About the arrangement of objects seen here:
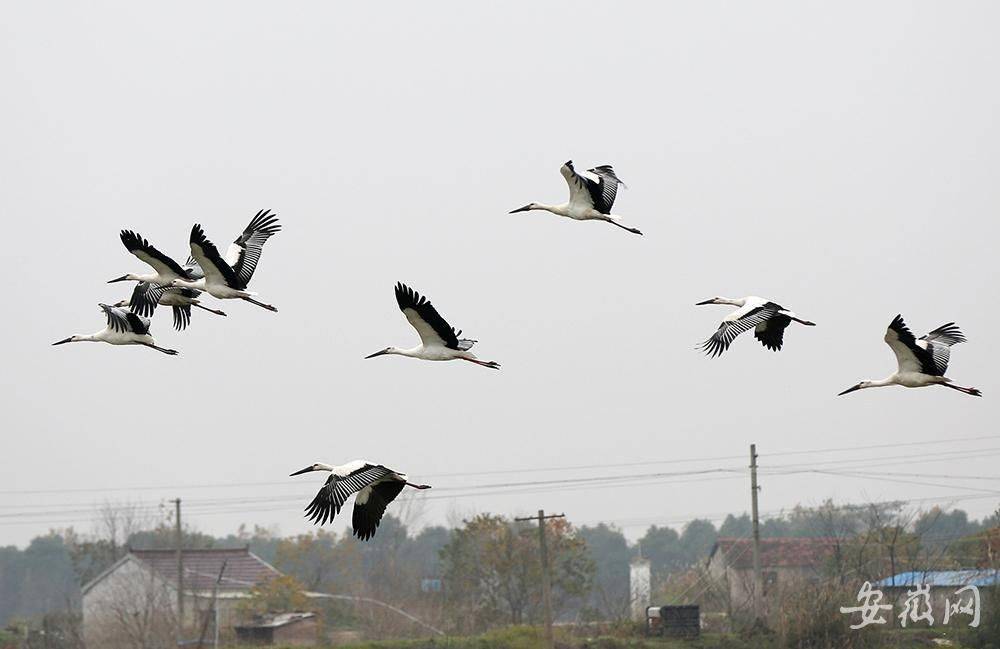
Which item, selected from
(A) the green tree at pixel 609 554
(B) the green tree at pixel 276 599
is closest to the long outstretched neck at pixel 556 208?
(B) the green tree at pixel 276 599

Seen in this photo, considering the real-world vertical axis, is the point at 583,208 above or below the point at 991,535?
above

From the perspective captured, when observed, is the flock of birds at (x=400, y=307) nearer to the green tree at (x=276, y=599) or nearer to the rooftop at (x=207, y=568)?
the green tree at (x=276, y=599)

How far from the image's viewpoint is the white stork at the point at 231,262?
2427 cm

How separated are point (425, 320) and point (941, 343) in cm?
802

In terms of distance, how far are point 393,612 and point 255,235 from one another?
36993 mm

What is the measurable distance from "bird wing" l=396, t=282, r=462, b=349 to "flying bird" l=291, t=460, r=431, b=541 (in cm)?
274

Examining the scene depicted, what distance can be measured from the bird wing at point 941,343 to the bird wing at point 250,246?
36.0 feet

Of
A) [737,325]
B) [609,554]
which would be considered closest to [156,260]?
[737,325]

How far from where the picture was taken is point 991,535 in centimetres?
6069

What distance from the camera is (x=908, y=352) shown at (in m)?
23.6

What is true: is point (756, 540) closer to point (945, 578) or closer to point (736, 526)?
point (945, 578)

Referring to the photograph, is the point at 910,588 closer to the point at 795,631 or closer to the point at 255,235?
the point at 795,631

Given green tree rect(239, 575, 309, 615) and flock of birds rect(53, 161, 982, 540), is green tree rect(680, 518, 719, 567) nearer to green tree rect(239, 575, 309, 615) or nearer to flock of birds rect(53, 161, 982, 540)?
green tree rect(239, 575, 309, 615)

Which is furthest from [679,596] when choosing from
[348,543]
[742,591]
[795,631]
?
[348,543]
